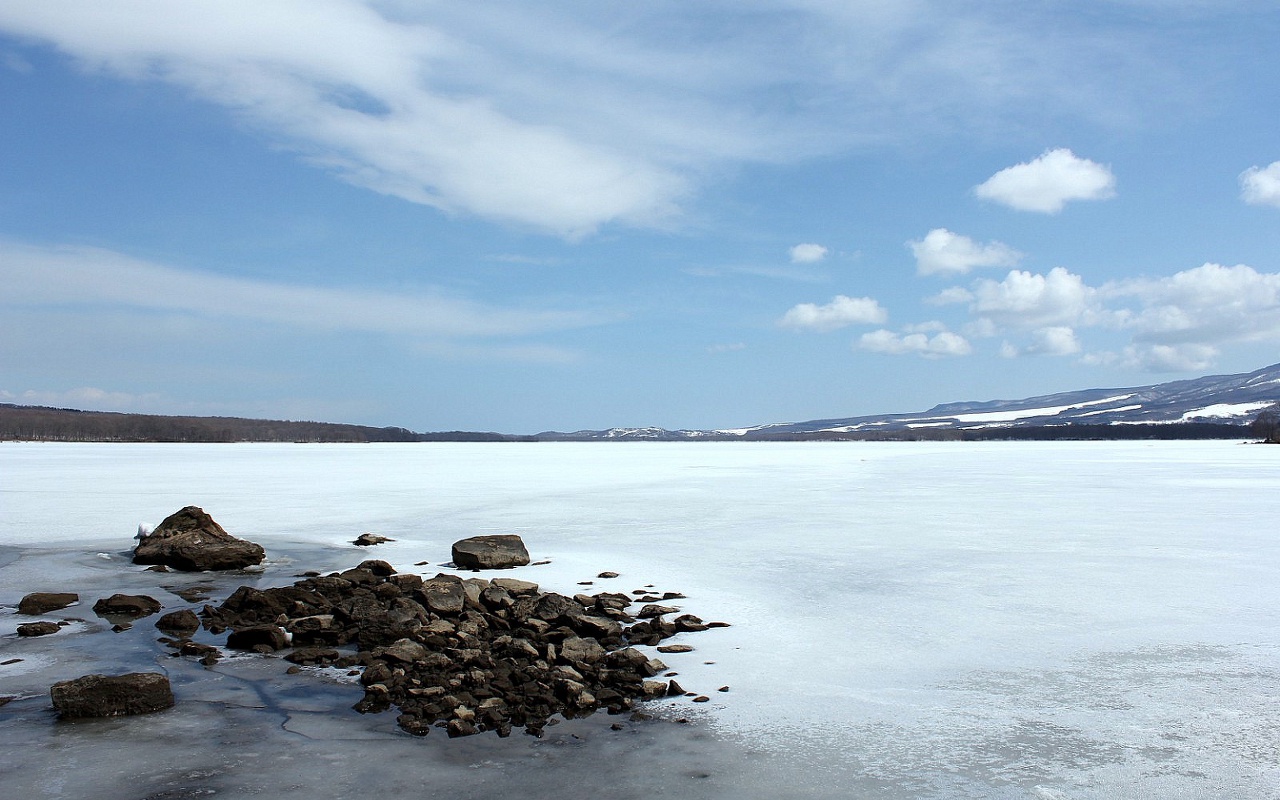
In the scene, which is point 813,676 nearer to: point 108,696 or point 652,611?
point 652,611

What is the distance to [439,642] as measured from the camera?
6434 millimetres

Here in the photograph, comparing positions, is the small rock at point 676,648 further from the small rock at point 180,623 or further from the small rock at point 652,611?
the small rock at point 180,623

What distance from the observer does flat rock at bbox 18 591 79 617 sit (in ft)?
26.2

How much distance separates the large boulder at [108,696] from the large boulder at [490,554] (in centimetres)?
520

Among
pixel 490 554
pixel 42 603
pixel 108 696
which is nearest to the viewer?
pixel 108 696

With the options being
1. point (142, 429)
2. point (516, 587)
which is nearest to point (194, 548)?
point (516, 587)

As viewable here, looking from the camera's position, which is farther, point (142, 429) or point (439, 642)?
point (142, 429)

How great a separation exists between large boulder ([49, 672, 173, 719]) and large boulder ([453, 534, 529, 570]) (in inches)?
205

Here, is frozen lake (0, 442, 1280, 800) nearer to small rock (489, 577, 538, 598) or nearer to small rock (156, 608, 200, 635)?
small rock (156, 608, 200, 635)

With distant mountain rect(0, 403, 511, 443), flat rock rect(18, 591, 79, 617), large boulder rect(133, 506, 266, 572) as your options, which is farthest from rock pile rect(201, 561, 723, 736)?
distant mountain rect(0, 403, 511, 443)

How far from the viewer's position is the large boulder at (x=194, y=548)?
10820 millimetres

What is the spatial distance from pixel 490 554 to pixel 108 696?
551cm

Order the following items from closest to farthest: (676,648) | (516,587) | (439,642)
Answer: (439,642), (676,648), (516,587)

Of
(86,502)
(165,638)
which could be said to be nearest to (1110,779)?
(165,638)
